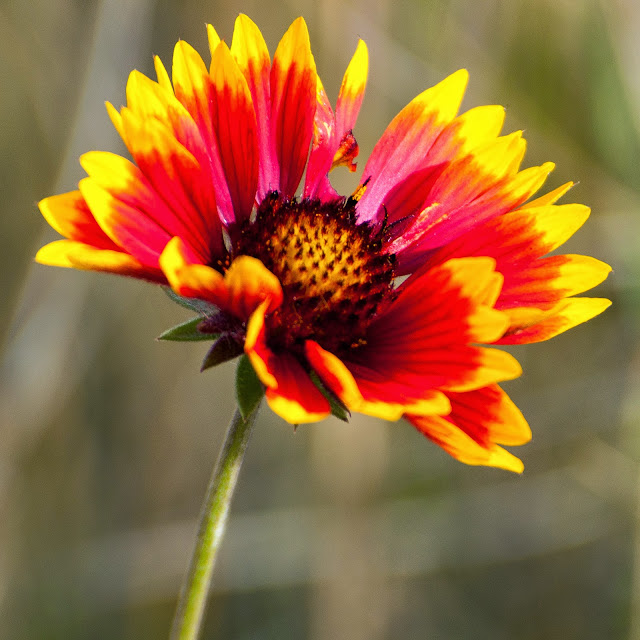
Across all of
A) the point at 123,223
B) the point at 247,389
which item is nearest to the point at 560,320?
the point at 247,389

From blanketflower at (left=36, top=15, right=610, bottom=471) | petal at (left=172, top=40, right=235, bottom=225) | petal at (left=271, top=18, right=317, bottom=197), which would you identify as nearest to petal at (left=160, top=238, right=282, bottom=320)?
blanketflower at (left=36, top=15, right=610, bottom=471)

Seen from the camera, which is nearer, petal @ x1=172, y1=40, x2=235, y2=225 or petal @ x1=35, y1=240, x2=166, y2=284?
petal @ x1=35, y1=240, x2=166, y2=284

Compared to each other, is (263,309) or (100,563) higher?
(263,309)

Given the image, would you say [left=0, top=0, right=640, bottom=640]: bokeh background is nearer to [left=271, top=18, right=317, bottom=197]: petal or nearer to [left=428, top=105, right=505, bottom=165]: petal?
[left=271, top=18, right=317, bottom=197]: petal

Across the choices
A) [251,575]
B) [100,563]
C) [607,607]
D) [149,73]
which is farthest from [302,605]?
[149,73]

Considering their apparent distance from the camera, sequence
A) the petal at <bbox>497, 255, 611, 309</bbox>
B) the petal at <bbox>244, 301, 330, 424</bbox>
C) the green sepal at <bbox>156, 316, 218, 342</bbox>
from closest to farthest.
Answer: the petal at <bbox>244, 301, 330, 424</bbox> < the green sepal at <bbox>156, 316, 218, 342</bbox> < the petal at <bbox>497, 255, 611, 309</bbox>

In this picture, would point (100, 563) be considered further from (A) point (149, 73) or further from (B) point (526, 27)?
(B) point (526, 27)

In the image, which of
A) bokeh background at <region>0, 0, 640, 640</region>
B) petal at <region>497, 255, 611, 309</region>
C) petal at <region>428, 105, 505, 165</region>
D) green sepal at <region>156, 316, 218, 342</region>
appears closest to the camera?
green sepal at <region>156, 316, 218, 342</region>
